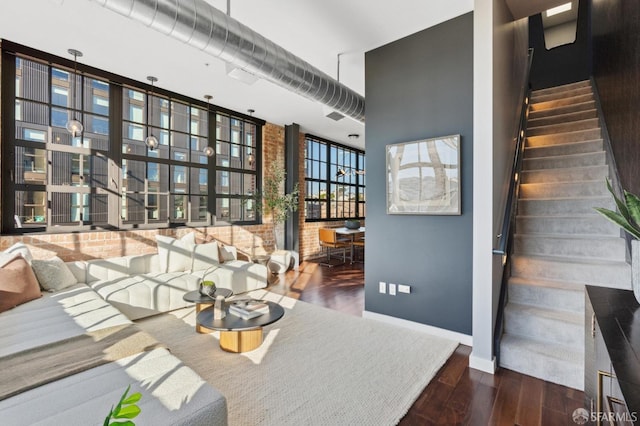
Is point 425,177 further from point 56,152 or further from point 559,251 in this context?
point 56,152

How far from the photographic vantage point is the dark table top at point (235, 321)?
253 centimetres

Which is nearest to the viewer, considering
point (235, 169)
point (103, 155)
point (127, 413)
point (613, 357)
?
point (127, 413)

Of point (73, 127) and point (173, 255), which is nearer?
point (73, 127)

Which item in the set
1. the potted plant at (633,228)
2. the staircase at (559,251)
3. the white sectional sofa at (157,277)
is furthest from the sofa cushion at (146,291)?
the potted plant at (633,228)

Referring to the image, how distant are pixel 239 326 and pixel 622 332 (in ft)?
7.74

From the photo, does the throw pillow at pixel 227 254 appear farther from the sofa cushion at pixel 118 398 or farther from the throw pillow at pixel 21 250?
the sofa cushion at pixel 118 398

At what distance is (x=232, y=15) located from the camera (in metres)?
3.07

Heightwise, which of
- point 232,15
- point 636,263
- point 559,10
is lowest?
point 636,263

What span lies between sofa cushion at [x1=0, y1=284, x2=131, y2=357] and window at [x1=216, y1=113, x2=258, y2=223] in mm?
3000

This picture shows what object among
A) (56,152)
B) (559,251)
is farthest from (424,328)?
(56,152)

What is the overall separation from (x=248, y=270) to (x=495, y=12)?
14.0 feet

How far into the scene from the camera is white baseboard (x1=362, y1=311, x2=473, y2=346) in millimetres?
2983

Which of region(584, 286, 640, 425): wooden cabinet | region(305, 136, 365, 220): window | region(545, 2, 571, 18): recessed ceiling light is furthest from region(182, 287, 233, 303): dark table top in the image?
region(545, 2, 571, 18): recessed ceiling light

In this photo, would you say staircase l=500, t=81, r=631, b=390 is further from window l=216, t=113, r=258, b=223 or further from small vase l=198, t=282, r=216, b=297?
window l=216, t=113, r=258, b=223
